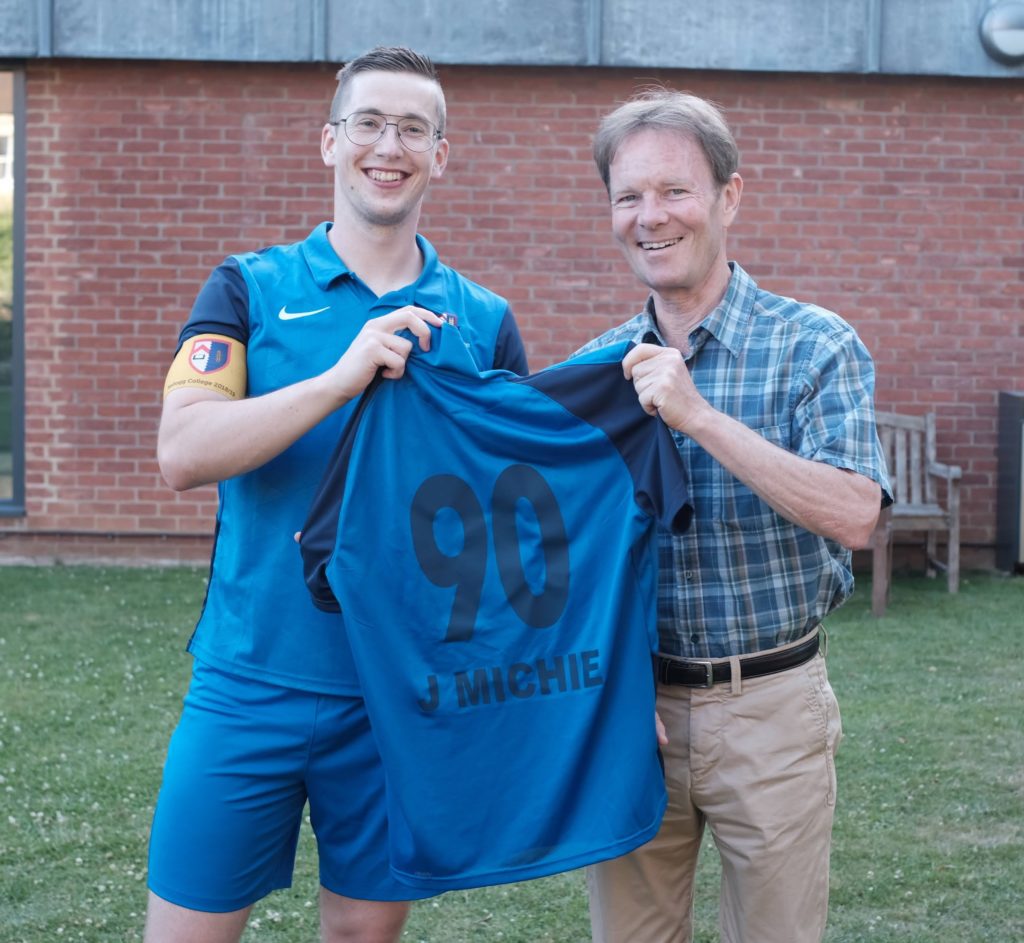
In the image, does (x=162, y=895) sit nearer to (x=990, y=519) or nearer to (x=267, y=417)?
(x=267, y=417)

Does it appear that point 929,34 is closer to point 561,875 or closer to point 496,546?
point 561,875

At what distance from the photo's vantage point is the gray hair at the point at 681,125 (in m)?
2.64

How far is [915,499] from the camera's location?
9.16 m

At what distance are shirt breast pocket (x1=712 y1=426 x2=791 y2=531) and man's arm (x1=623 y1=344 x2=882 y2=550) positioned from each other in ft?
0.58

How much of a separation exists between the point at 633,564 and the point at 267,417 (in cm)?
75

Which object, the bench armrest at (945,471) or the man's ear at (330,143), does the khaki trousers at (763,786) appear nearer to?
the man's ear at (330,143)

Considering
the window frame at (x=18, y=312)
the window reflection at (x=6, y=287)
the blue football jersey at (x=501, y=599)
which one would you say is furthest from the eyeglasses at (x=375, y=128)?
the window reflection at (x=6, y=287)

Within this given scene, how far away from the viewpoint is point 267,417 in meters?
2.46

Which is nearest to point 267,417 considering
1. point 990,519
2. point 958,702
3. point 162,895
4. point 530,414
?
point 530,414

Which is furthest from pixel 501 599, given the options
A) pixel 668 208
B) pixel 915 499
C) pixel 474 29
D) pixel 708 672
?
pixel 474 29

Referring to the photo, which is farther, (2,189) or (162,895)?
(2,189)

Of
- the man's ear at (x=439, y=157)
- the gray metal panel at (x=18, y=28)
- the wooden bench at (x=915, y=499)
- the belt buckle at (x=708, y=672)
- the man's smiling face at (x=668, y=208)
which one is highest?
the gray metal panel at (x=18, y=28)

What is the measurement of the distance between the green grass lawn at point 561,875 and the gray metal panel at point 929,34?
3888 mm

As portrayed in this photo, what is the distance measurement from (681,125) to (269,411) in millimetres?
996
